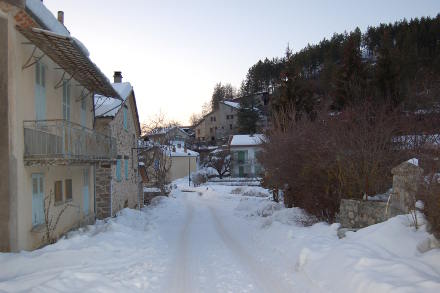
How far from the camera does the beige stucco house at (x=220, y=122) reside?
281ft

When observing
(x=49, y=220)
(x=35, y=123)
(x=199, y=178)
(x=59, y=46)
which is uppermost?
(x=59, y=46)

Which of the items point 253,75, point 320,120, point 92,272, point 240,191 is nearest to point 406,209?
point 92,272

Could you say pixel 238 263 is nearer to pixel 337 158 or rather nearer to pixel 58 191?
pixel 337 158

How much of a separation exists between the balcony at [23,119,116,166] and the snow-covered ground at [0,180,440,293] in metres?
2.15

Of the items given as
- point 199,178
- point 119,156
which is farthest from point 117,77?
point 199,178

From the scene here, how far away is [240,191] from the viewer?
3750 cm

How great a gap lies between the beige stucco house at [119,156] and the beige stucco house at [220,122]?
56690 mm

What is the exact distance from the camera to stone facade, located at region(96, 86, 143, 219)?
18750 millimetres

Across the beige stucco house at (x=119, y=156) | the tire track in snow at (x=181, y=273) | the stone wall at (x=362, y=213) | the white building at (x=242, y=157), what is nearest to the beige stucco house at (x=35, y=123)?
the tire track in snow at (x=181, y=273)

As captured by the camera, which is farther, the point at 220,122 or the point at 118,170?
the point at 220,122

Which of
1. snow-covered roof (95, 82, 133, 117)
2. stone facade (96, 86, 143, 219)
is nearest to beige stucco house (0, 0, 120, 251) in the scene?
stone facade (96, 86, 143, 219)

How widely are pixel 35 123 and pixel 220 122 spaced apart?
7784 centimetres

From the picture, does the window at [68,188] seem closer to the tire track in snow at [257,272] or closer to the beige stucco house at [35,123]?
the beige stucco house at [35,123]

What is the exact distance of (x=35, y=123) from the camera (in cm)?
1046
